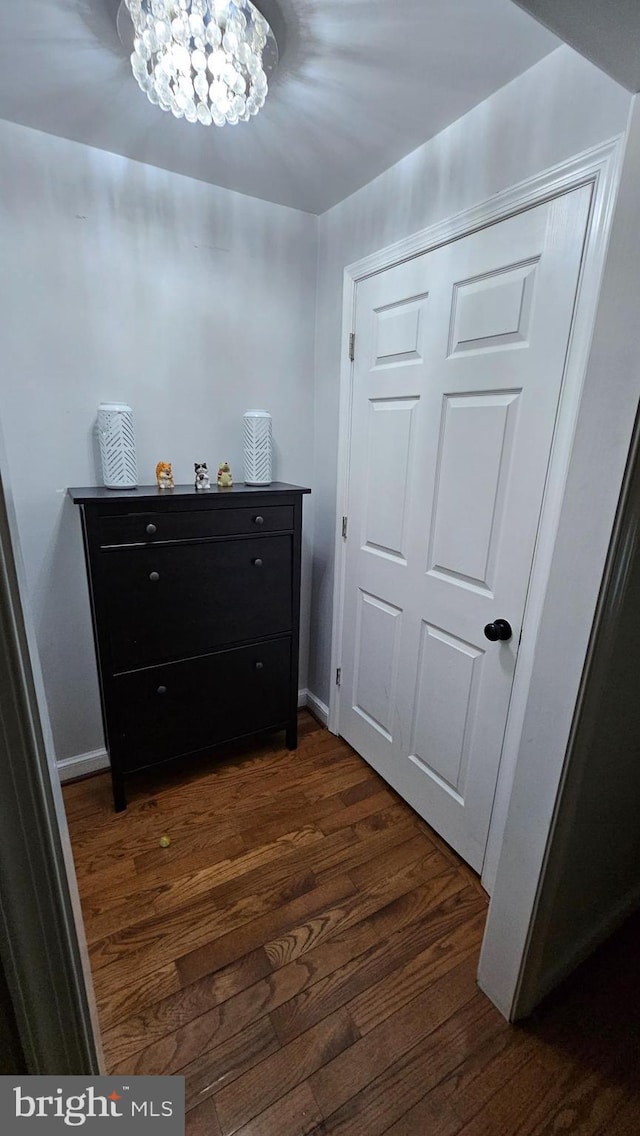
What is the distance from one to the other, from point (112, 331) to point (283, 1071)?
217 centimetres

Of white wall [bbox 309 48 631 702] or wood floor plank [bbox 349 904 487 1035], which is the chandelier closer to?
white wall [bbox 309 48 631 702]

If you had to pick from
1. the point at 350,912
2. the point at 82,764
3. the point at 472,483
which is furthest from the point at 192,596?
the point at 350,912

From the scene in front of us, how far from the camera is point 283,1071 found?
1046 millimetres

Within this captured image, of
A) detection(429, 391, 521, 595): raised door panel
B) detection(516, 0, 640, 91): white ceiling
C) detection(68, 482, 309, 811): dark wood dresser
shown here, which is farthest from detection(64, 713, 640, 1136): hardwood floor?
detection(516, 0, 640, 91): white ceiling

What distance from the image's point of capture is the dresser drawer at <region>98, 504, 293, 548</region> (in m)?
1.47

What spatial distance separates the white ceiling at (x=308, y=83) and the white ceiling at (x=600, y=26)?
47 centimetres

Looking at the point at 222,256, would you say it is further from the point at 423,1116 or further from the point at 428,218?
the point at 423,1116

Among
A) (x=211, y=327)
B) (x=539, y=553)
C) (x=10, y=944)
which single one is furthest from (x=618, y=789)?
(x=211, y=327)

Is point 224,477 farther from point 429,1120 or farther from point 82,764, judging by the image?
point 429,1120

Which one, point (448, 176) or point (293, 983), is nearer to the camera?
point (293, 983)

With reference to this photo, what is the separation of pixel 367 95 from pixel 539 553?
4.20 feet

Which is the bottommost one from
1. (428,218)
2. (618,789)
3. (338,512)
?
(618,789)

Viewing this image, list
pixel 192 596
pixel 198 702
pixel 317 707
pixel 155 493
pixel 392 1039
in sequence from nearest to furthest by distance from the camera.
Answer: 1. pixel 392 1039
2. pixel 155 493
3. pixel 192 596
4. pixel 198 702
5. pixel 317 707

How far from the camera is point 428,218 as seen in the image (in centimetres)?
141
